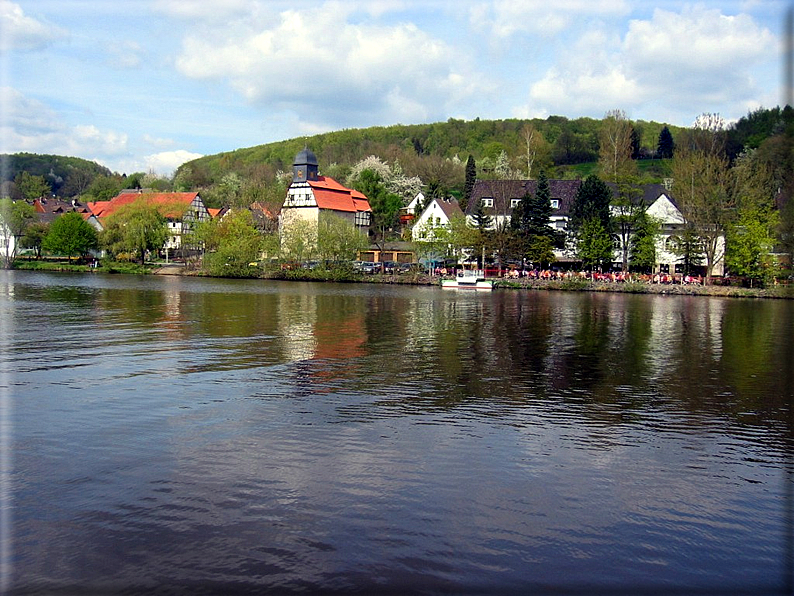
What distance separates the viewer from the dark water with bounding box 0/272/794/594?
7.82 metres

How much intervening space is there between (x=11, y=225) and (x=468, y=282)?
60.6 metres

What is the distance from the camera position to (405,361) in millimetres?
20984

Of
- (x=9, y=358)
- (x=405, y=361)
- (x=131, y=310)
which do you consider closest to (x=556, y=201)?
(x=131, y=310)

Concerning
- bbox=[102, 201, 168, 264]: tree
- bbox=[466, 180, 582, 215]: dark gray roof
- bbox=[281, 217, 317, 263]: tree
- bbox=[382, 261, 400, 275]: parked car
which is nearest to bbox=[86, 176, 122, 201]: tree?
bbox=[102, 201, 168, 264]: tree

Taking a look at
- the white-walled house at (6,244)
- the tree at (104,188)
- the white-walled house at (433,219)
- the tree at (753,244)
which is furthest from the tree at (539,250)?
the tree at (104,188)

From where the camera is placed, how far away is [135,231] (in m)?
84.5

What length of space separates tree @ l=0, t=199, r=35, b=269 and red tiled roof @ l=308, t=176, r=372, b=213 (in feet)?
130

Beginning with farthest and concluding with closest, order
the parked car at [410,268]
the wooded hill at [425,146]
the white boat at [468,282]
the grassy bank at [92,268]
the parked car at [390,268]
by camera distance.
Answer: the wooded hill at [425,146], the grassy bank at [92,268], the parked car at [390,268], the parked car at [410,268], the white boat at [468,282]

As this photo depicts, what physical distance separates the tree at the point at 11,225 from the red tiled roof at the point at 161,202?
36.3 feet

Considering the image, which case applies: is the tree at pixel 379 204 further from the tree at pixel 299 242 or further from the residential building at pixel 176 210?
the residential building at pixel 176 210

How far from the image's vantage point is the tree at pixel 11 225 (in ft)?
277

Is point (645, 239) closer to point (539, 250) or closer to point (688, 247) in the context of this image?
point (688, 247)

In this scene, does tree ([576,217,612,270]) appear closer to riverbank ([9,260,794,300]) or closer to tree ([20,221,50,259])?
riverbank ([9,260,794,300])

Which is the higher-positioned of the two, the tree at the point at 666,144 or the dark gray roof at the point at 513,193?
the tree at the point at 666,144
